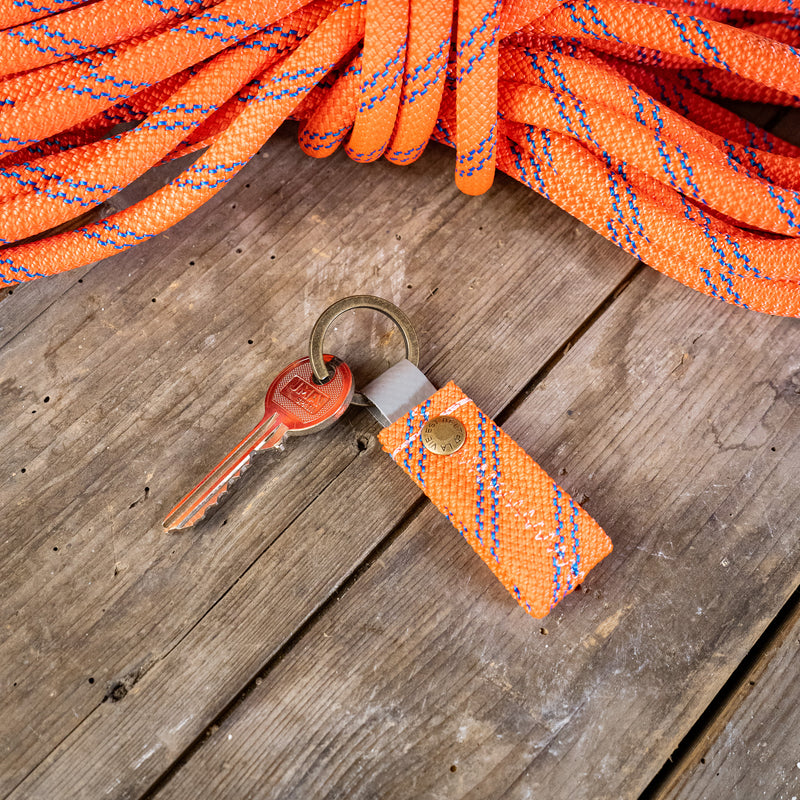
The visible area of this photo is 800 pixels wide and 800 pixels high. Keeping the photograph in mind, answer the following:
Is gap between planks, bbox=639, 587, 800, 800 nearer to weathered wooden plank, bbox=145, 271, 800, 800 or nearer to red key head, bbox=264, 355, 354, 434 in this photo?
weathered wooden plank, bbox=145, 271, 800, 800

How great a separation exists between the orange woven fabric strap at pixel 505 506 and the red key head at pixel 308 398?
62 mm

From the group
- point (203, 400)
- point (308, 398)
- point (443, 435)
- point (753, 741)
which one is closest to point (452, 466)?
point (443, 435)

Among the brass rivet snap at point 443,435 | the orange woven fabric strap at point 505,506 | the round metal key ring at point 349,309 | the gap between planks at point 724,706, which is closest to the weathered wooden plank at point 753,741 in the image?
the gap between planks at point 724,706

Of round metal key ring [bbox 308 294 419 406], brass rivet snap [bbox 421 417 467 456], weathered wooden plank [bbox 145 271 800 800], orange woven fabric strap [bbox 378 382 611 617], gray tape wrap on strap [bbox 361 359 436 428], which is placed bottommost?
weathered wooden plank [bbox 145 271 800 800]

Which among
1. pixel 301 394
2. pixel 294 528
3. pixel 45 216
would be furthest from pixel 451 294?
pixel 45 216

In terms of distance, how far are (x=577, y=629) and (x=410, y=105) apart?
23.6 inches

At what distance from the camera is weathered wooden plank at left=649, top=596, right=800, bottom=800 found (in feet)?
2.24

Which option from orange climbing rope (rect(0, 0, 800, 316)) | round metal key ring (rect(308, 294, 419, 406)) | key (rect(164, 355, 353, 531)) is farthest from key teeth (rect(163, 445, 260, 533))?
orange climbing rope (rect(0, 0, 800, 316))

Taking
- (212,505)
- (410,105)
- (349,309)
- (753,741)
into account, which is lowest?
(753,741)

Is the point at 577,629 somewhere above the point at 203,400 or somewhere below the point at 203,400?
below

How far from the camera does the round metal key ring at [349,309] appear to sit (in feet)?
2.29

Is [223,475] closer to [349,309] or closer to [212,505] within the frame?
[212,505]

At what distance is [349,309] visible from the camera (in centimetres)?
71

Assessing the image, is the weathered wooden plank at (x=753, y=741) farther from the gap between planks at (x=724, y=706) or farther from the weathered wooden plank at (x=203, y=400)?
the weathered wooden plank at (x=203, y=400)
